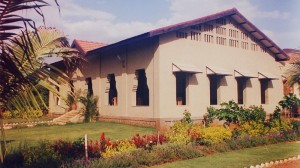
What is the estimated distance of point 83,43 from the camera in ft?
83.0

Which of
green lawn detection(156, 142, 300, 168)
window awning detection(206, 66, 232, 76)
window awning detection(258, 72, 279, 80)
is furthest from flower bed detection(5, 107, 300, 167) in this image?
window awning detection(258, 72, 279, 80)

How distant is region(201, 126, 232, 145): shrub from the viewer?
41.3ft

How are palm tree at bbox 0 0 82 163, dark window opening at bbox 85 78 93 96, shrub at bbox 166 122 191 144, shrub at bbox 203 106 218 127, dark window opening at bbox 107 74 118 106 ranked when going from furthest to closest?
dark window opening at bbox 85 78 93 96 → dark window opening at bbox 107 74 118 106 → shrub at bbox 203 106 218 127 → shrub at bbox 166 122 191 144 → palm tree at bbox 0 0 82 163

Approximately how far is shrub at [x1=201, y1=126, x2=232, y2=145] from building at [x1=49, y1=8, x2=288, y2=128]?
4.84 metres

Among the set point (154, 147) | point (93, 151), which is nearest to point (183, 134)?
point (154, 147)

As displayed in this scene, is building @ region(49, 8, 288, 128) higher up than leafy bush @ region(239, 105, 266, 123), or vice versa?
building @ region(49, 8, 288, 128)

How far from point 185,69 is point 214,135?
6.16 metres

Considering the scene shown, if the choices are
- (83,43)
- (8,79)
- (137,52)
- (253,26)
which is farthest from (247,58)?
(8,79)

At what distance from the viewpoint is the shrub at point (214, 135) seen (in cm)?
1259

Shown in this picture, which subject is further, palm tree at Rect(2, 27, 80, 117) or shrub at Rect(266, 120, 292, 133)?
shrub at Rect(266, 120, 292, 133)

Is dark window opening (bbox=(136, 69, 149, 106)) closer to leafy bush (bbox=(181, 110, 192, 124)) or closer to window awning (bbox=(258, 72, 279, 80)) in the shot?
leafy bush (bbox=(181, 110, 192, 124))

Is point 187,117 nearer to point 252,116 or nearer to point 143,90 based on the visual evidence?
point 252,116

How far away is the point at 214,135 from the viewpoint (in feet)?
41.8

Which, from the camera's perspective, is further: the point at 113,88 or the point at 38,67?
the point at 113,88
